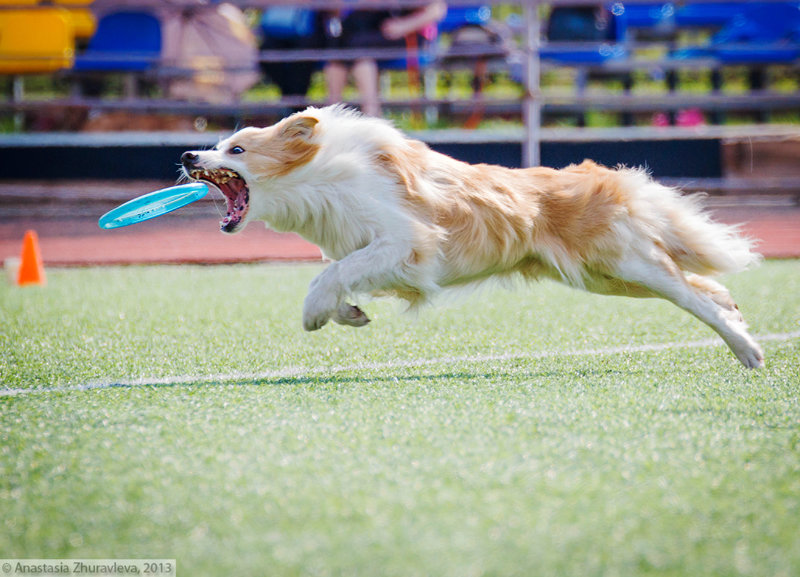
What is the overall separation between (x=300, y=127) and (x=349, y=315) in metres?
0.83

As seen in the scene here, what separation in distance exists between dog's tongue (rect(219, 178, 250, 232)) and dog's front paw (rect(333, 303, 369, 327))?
57 centimetres

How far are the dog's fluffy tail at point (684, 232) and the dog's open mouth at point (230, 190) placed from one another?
67.6 inches

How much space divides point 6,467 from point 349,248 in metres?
1.78

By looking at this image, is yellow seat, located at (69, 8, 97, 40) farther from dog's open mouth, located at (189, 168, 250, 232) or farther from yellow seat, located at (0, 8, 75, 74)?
dog's open mouth, located at (189, 168, 250, 232)

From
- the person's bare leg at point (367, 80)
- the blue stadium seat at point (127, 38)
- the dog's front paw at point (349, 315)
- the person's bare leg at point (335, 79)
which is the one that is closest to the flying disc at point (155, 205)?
the dog's front paw at point (349, 315)

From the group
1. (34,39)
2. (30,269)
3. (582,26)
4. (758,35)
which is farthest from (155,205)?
(758,35)

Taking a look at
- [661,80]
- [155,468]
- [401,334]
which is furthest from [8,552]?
[661,80]

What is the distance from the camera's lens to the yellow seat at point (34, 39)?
1055 cm

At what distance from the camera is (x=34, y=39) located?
10625mm

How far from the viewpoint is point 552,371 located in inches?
144

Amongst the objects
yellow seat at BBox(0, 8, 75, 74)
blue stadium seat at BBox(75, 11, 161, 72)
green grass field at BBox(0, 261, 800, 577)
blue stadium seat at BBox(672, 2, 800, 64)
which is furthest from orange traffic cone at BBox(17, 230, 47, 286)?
blue stadium seat at BBox(672, 2, 800, 64)

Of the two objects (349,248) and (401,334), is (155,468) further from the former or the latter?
(401,334)

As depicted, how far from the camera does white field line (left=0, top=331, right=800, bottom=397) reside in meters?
3.41

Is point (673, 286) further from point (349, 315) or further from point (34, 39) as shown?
point (34, 39)
